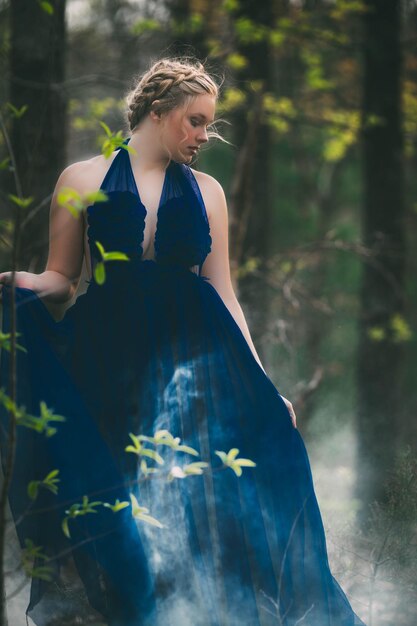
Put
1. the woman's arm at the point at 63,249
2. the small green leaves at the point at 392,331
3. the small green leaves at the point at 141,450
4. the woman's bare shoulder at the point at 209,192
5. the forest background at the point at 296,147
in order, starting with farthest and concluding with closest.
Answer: the small green leaves at the point at 392,331, the forest background at the point at 296,147, the woman's bare shoulder at the point at 209,192, the woman's arm at the point at 63,249, the small green leaves at the point at 141,450

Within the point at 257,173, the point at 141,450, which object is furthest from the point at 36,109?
the point at 257,173

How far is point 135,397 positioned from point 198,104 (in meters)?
1.10

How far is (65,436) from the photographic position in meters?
2.79

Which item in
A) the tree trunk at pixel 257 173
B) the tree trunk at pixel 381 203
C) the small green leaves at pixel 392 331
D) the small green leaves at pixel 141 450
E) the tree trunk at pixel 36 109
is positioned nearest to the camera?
the small green leaves at pixel 141 450

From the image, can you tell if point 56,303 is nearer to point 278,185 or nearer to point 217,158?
point 217,158

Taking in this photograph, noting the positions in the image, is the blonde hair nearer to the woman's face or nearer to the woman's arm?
the woman's face

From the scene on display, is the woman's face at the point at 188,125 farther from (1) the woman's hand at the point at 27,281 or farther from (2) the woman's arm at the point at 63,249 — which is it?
(1) the woman's hand at the point at 27,281

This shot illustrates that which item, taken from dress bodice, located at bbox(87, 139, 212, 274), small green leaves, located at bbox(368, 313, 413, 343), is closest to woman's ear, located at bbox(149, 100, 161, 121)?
dress bodice, located at bbox(87, 139, 212, 274)

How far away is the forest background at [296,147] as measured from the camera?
382 cm

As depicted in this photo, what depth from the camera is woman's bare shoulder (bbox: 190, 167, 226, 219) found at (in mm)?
2992

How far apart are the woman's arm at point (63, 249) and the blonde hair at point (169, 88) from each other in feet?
1.09

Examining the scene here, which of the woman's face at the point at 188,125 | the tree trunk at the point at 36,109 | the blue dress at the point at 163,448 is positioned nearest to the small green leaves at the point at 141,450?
the blue dress at the point at 163,448

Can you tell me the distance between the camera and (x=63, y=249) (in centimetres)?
288

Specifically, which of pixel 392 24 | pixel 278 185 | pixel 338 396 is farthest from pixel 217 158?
pixel 392 24
